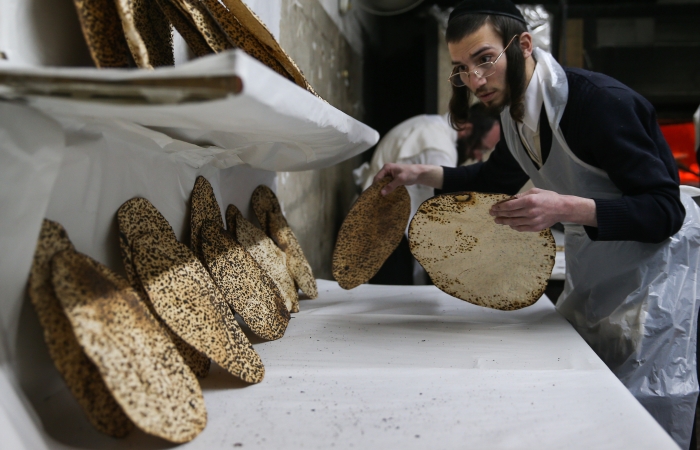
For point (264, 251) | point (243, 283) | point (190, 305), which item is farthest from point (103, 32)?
point (264, 251)

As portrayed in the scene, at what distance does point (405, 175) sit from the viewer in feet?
6.08

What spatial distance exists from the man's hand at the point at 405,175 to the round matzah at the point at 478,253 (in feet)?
1.03

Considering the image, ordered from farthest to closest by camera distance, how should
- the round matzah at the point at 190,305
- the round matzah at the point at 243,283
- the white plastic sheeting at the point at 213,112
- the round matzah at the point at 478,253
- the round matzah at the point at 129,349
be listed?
the round matzah at the point at 478,253, the round matzah at the point at 243,283, the round matzah at the point at 190,305, the round matzah at the point at 129,349, the white plastic sheeting at the point at 213,112

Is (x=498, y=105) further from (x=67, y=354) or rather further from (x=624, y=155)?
(x=67, y=354)

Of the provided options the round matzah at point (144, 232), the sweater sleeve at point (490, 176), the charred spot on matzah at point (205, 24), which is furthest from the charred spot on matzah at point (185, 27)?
the sweater sleeve at point (490, 176)

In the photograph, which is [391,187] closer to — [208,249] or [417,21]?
[208,249]

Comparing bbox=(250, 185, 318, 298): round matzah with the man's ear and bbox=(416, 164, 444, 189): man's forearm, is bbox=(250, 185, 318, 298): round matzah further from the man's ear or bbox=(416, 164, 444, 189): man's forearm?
the man's ear

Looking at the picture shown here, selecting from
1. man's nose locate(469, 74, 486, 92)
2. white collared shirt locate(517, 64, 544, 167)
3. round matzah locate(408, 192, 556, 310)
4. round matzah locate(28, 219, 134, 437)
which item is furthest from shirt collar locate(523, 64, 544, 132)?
round matzah locate(28, 219, 134, 437)

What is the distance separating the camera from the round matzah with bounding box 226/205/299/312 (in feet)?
5.25

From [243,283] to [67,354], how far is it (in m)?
0.57

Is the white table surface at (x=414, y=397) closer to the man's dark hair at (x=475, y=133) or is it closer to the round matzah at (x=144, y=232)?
the round matzah at (x=144, y=232)

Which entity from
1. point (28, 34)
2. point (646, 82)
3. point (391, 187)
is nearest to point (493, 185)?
point (391, 187)

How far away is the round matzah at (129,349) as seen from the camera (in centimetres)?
82

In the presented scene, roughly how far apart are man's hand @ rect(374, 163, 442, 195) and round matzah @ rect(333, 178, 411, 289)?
22 millimetres
